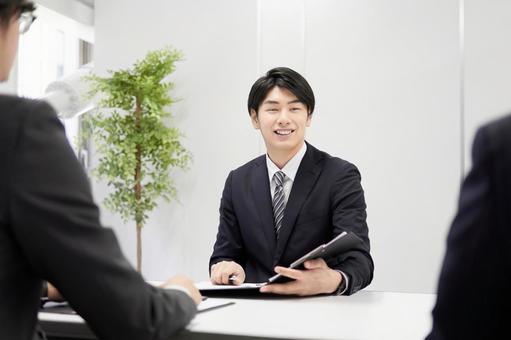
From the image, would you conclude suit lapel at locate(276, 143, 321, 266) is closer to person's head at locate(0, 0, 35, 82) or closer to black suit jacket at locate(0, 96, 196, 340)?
black suit jacket at locate(0, 96, 196, 340)

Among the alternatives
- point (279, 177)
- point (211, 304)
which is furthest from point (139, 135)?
Answer: point (211, 304)

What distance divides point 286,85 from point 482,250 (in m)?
2.43

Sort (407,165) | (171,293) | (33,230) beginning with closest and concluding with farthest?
(33,230), (171,293), (407,165)

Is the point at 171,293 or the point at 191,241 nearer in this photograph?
the point at 171,293

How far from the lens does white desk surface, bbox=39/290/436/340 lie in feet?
5.19

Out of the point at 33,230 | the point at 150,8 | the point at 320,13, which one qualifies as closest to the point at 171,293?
the point at 33,230

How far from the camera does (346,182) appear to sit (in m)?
2.94

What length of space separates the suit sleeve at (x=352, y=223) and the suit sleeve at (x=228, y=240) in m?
0.49

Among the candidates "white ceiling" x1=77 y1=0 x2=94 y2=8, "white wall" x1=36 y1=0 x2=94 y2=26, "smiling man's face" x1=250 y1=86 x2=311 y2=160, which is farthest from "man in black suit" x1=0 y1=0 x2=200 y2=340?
"white ceiling" x1=77 y1=0 x2=94 y2=8

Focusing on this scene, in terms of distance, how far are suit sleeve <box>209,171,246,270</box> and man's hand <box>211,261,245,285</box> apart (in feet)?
0.65

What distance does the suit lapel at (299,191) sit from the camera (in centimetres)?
288

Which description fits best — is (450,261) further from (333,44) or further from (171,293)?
(333,44)

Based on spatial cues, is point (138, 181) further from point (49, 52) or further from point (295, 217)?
point (49, 52)

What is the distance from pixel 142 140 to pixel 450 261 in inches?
178
